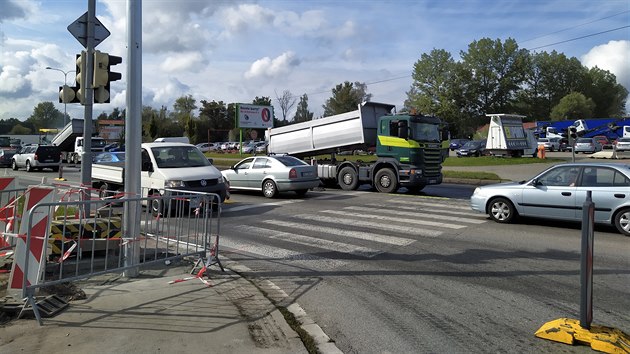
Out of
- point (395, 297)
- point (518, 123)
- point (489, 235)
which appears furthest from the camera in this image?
point (518, 123)

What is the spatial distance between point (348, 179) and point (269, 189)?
4155 millimetres

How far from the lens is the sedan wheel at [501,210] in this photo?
1091 centimetres

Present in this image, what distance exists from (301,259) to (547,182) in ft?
20.1

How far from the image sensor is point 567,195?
1002 centimetres

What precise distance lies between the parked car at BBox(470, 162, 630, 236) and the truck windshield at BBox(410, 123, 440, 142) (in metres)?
6.08

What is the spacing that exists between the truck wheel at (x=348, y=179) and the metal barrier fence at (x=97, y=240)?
447 inches

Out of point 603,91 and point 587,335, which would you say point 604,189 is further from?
point 603,91

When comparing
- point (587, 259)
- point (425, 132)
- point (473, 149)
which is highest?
point (473, 149)

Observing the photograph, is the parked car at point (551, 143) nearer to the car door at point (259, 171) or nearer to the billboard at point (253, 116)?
the billboard at point (253, 116)

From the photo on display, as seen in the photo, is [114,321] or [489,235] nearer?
[114,321]

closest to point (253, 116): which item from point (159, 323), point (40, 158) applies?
point (40, 158)

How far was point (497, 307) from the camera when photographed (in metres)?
5.38

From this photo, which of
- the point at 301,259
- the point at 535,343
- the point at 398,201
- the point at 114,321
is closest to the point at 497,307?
the point at 535,343

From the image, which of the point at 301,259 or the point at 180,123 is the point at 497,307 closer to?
the point at 301,259
